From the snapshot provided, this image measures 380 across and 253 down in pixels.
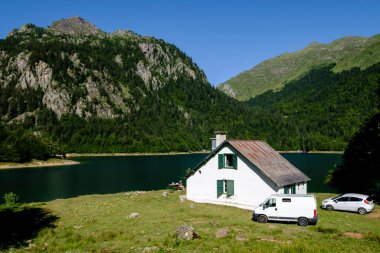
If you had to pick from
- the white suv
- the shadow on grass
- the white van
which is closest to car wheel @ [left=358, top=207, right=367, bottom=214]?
the white suv

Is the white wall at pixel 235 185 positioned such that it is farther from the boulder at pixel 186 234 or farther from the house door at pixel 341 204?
the boulder at pixel 186 234

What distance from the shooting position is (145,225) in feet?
96.9

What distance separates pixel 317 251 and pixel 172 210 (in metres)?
20.6

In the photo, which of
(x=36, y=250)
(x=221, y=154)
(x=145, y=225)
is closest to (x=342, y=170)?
(x=221, y=154)

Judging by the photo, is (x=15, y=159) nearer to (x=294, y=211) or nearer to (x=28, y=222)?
(x=28, y=222)

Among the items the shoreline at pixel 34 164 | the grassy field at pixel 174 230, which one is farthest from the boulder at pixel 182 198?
the shoreline at pixel 34 164

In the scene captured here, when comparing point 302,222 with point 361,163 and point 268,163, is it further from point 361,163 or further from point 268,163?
point 361,163

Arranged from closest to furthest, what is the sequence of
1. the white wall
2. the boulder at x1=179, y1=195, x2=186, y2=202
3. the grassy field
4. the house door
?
the grassy field < the house door < the white wall < the boulder at x1=179, y1=195, x2=186, y2=202

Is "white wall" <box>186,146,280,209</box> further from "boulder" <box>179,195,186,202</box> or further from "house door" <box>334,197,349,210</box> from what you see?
"house door" <box>334,197,349,210</box>

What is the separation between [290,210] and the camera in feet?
95.0

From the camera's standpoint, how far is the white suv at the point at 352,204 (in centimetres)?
3325

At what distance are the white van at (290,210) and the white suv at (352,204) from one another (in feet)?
24.5

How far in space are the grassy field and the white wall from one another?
1.59m

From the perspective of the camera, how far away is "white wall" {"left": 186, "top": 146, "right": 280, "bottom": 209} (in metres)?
37.1
